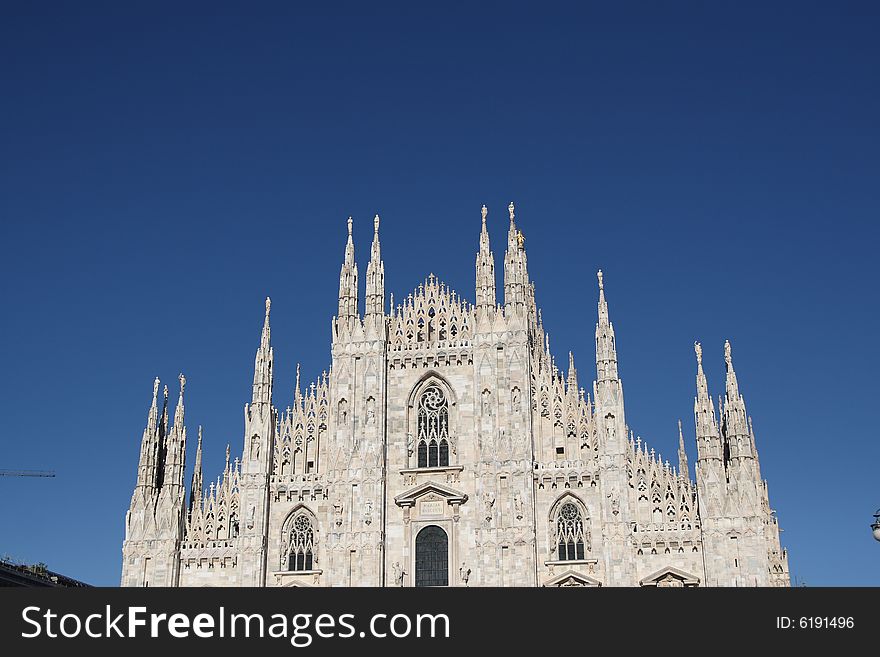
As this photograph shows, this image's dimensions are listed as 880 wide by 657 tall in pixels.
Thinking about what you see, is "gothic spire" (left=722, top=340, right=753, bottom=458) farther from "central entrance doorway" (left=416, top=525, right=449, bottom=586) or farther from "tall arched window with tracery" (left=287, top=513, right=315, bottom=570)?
"tall arched window with tracery" (left=287, top=513, right=315, bottom=570)

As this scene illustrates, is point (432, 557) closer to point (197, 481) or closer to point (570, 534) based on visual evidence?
point (570, 534)

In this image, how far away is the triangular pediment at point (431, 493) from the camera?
51.6 meters

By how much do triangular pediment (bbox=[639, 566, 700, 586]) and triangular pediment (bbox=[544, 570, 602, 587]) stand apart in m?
2.08

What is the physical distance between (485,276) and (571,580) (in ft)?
48.0

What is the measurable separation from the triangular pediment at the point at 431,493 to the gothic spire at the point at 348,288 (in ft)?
29.2

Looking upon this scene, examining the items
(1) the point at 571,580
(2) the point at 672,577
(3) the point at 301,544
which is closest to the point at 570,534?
(1) the point at 571,580

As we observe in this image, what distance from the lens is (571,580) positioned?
163ft
